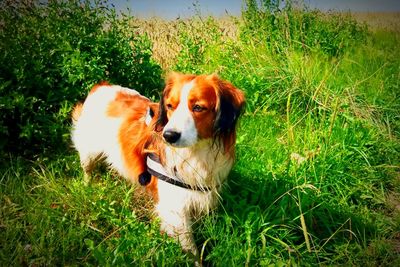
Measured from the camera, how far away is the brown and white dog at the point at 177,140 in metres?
2.39

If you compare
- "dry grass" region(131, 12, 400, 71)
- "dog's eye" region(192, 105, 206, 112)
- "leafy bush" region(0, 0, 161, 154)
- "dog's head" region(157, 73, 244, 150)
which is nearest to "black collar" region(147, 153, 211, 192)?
"dog's head" region(157, 73, 244, 150)

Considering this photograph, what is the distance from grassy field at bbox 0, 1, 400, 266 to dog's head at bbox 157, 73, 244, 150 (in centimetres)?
63

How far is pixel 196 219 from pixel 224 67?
108 inches

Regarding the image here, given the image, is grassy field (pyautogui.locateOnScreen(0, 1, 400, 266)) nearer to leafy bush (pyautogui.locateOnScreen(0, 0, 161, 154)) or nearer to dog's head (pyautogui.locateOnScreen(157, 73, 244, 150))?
leafy bush (pyautogui.locateOnScreen(0, 0, 161, 154))

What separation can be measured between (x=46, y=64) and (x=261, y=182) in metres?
2.32

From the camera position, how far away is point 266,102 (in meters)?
4.57

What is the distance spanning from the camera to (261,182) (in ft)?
10.7

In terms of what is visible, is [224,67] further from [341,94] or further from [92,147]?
[92,147]

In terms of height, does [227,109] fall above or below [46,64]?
below

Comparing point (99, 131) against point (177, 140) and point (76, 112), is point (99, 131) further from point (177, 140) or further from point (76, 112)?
point (177, 140)

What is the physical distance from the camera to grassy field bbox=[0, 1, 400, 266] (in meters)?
2.61

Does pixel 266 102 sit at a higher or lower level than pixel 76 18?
lower

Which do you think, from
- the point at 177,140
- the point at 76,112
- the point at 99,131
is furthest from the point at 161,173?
the point at 76,112

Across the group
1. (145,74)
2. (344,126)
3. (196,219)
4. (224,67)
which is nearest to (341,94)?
(344,126)
